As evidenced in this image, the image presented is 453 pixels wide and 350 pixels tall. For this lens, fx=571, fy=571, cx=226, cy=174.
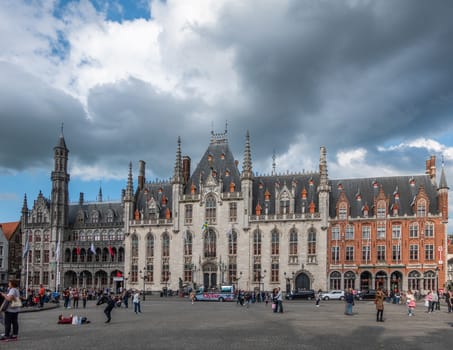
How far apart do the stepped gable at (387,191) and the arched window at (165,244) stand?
85.2 feet

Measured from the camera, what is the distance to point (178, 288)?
88.4 m

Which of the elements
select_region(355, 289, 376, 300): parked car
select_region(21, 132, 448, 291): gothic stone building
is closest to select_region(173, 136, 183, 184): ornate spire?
select_region(21, 132, 448, 291): gothic stone building

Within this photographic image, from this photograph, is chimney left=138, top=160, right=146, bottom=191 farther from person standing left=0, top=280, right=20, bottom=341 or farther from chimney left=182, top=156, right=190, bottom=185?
person standing left=0, top=280, right=20, bottom=341

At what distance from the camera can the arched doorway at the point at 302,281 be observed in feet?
274

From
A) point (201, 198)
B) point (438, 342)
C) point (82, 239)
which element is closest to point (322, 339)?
point (438, 342)

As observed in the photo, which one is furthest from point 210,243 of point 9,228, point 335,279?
point 9,228

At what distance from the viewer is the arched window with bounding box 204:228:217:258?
288 ft

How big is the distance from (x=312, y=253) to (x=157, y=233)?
81.9 ft

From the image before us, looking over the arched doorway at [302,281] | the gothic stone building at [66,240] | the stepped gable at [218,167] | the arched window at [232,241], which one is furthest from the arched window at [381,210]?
the gothic stone building at [66,240]

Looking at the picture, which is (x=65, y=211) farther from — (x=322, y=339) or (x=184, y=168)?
(x=322, y=339)

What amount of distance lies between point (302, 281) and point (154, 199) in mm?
27889

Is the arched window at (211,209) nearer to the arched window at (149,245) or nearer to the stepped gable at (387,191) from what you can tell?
the arched window at (149,245)

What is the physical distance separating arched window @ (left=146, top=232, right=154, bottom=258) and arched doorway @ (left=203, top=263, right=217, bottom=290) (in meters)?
9.48

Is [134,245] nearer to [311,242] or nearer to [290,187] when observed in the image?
[290,187]
